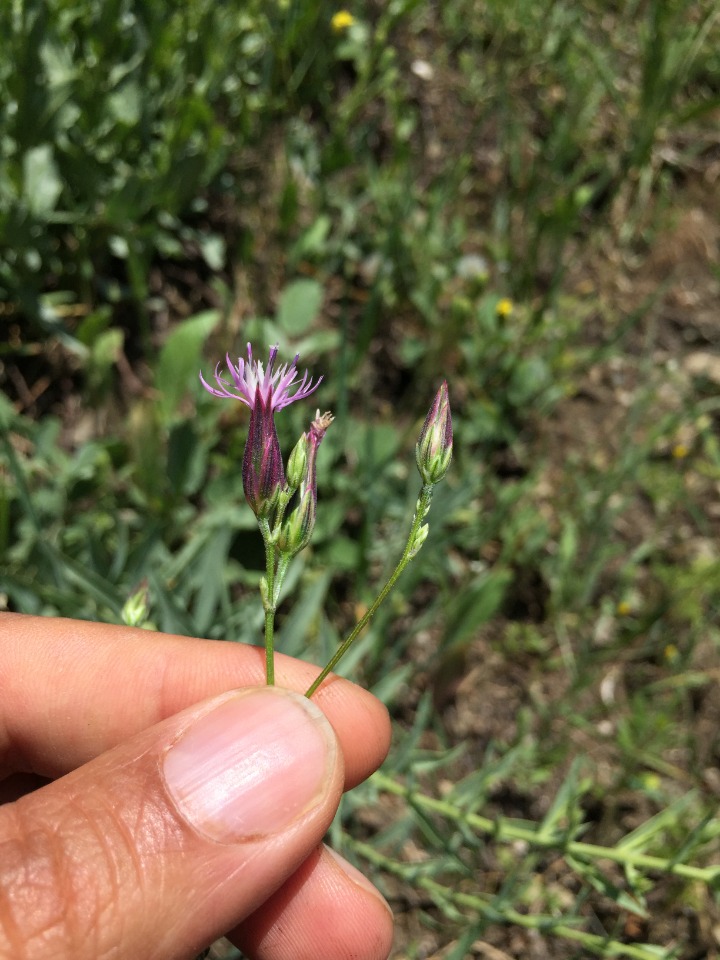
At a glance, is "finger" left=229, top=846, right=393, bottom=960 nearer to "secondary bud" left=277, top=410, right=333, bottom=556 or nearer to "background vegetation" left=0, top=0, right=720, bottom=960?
"background vegetation" left=0, top=0, right=720, bottom=960

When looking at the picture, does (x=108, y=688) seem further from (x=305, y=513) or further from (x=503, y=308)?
(x=503, y=308)

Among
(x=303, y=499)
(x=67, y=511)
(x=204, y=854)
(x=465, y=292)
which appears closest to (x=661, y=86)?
(x=465, y=292)

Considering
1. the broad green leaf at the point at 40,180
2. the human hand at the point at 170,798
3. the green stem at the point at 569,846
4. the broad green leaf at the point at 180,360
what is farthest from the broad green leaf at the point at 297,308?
the green stem at the point at 569,846

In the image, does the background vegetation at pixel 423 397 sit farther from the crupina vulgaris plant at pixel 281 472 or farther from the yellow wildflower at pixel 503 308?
the crupina vulgaris plant at pixel 281 472

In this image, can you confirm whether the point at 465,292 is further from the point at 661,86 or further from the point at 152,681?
the point at 152,681

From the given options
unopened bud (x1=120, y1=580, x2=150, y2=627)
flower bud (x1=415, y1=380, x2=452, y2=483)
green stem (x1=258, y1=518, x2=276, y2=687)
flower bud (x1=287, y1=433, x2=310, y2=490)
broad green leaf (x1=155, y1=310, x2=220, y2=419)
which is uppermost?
flower bud (x1=415, y1=380, x2=452, y2=483)

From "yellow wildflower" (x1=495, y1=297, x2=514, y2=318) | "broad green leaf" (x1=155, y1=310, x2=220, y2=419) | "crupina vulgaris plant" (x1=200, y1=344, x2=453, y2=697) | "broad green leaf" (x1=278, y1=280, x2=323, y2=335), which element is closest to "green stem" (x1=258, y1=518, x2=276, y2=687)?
"crupina vulgaris plant" (x1=200, y1=344, x2=453, y2=697)
